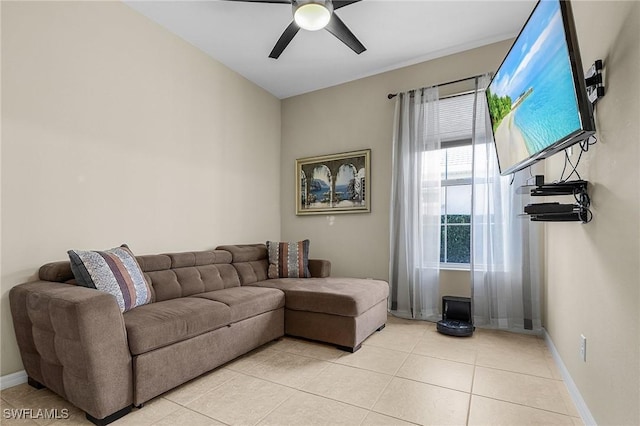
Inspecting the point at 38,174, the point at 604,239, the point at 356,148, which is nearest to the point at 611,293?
the point at 604,239

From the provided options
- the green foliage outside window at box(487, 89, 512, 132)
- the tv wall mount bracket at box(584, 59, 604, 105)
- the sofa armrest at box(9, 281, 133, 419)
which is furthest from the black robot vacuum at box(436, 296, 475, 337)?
the sofa armrest at box(9, 281, 133, 419)

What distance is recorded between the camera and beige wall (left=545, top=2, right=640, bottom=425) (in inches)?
48.3

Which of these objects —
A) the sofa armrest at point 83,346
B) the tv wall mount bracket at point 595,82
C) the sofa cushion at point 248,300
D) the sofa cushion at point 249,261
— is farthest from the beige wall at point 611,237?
the sofa cushion at point 249,261

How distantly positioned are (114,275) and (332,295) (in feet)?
5.33

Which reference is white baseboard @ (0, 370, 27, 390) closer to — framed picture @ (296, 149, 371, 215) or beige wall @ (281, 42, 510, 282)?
beige wall @ (281, 42, 510, 282)

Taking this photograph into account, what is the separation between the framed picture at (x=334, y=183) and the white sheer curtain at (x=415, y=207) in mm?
455

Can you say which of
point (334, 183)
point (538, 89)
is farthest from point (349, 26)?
point (538, 89)

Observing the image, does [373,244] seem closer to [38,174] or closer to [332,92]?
[332,92]

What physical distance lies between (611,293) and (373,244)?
2674 millimetres

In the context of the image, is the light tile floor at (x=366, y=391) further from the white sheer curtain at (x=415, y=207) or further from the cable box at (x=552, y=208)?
the cable box at (x=552, y=208)

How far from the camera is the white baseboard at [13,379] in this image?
6.76ft

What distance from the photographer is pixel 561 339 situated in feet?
7.68

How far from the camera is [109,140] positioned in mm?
2699

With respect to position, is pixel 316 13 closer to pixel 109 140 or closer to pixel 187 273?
pixel 109 140
